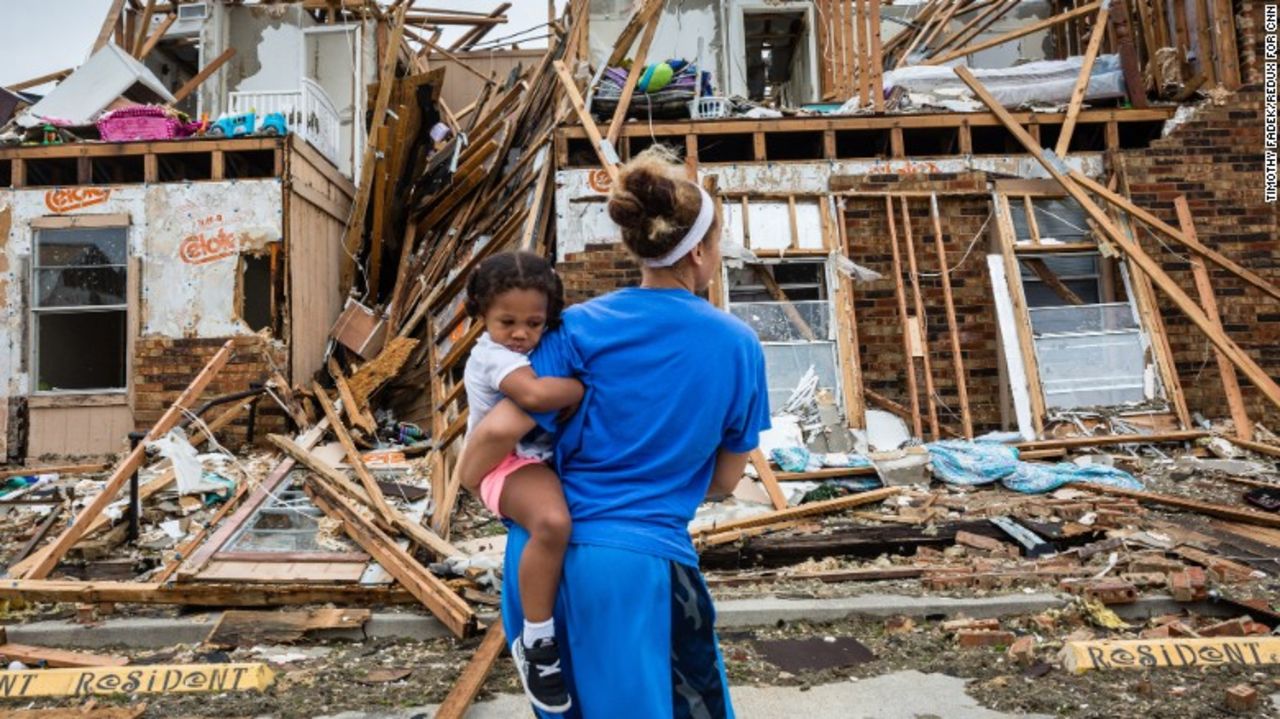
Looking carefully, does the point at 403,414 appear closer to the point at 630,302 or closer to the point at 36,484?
the point at 36,484

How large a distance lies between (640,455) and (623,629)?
34 centimetres

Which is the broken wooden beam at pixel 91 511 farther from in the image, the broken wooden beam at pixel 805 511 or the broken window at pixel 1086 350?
the broken window at pixel 1086 350

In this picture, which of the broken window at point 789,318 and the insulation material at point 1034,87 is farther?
the insulation material at point 1034,87

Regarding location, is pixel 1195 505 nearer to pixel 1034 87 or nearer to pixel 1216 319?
pixel 1216 319

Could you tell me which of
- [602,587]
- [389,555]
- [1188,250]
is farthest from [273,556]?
[1188,250]

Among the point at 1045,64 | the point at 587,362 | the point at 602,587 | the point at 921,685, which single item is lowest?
the point at 921,685

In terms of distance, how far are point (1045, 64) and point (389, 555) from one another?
355 inches

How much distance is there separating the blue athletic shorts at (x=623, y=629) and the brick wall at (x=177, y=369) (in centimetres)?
842

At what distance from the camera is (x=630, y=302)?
1.71 m

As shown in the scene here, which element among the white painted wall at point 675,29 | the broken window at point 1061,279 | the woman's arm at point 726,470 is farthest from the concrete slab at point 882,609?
the white painted wall at point 675,29

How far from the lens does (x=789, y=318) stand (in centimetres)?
875

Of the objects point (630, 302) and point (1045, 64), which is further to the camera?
point (1045, 64)

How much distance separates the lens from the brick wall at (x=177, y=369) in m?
9.12

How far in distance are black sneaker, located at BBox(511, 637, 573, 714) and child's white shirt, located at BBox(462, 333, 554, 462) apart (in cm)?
39
